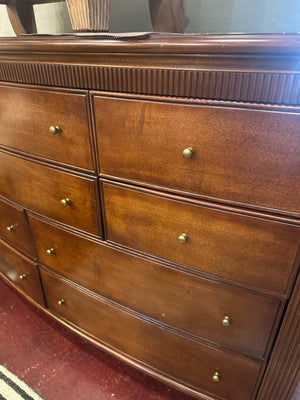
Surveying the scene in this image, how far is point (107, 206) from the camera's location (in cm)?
77

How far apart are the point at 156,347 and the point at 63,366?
18.3 inches

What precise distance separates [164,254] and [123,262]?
155 millimetres

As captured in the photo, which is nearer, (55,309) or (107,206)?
(107,206)

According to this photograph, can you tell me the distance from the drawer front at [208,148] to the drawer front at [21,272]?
74 cm

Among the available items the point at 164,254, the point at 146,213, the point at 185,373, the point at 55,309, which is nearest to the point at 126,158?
the point at 146,213

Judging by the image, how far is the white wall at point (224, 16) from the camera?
0.81m

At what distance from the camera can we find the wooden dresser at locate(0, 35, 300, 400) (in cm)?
51

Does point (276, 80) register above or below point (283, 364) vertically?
above

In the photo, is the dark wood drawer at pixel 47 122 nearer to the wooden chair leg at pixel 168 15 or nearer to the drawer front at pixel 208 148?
the drawer front at pixel 208 148

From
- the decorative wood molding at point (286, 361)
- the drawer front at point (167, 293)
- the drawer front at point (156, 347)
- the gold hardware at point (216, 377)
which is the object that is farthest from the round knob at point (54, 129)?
the gold hardware at point (216, 377)

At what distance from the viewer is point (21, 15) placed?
1115 mm

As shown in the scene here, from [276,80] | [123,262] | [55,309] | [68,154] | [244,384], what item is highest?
[276,80]

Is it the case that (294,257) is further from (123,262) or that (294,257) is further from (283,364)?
(123,262)

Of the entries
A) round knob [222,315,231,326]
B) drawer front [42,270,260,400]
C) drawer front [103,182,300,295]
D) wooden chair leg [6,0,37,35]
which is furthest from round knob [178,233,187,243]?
wooden chair leg [6,0,37,35]
